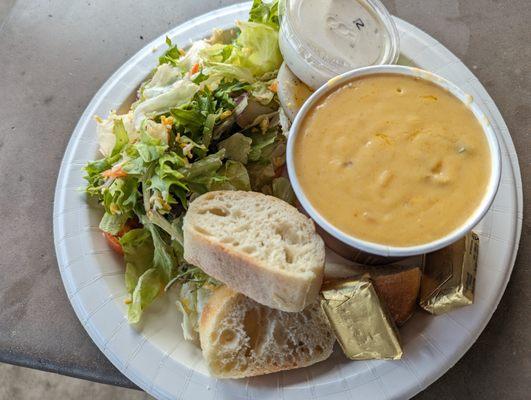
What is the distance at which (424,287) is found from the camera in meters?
1.45

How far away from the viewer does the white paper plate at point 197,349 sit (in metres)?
1.38

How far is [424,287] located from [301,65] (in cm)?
75

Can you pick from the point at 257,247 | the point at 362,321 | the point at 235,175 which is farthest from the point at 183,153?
the point at 362,321

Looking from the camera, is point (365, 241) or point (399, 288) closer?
point (365, 241)

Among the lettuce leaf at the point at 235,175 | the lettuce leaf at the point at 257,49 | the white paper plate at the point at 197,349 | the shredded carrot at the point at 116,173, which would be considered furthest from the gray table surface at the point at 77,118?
the lettuce leaf at the point at 235,175

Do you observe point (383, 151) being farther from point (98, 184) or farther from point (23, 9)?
point (23, 9)

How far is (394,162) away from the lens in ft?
4.21

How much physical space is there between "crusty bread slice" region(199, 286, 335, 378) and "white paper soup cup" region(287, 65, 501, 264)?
240 mm

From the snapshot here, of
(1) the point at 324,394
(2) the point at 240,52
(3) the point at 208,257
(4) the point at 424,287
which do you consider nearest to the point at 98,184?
(3) the point at 208,257

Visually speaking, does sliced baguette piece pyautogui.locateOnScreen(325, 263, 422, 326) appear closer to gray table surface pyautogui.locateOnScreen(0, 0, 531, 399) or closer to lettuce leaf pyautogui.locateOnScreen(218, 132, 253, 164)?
gray table surface pyautogui.locateOnScreen(0, 0, 531, 399)

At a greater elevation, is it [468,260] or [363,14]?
[363,14]

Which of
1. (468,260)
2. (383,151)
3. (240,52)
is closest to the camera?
(383,151)

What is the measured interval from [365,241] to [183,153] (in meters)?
0.61

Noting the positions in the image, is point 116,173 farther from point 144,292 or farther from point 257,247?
point 257,247
